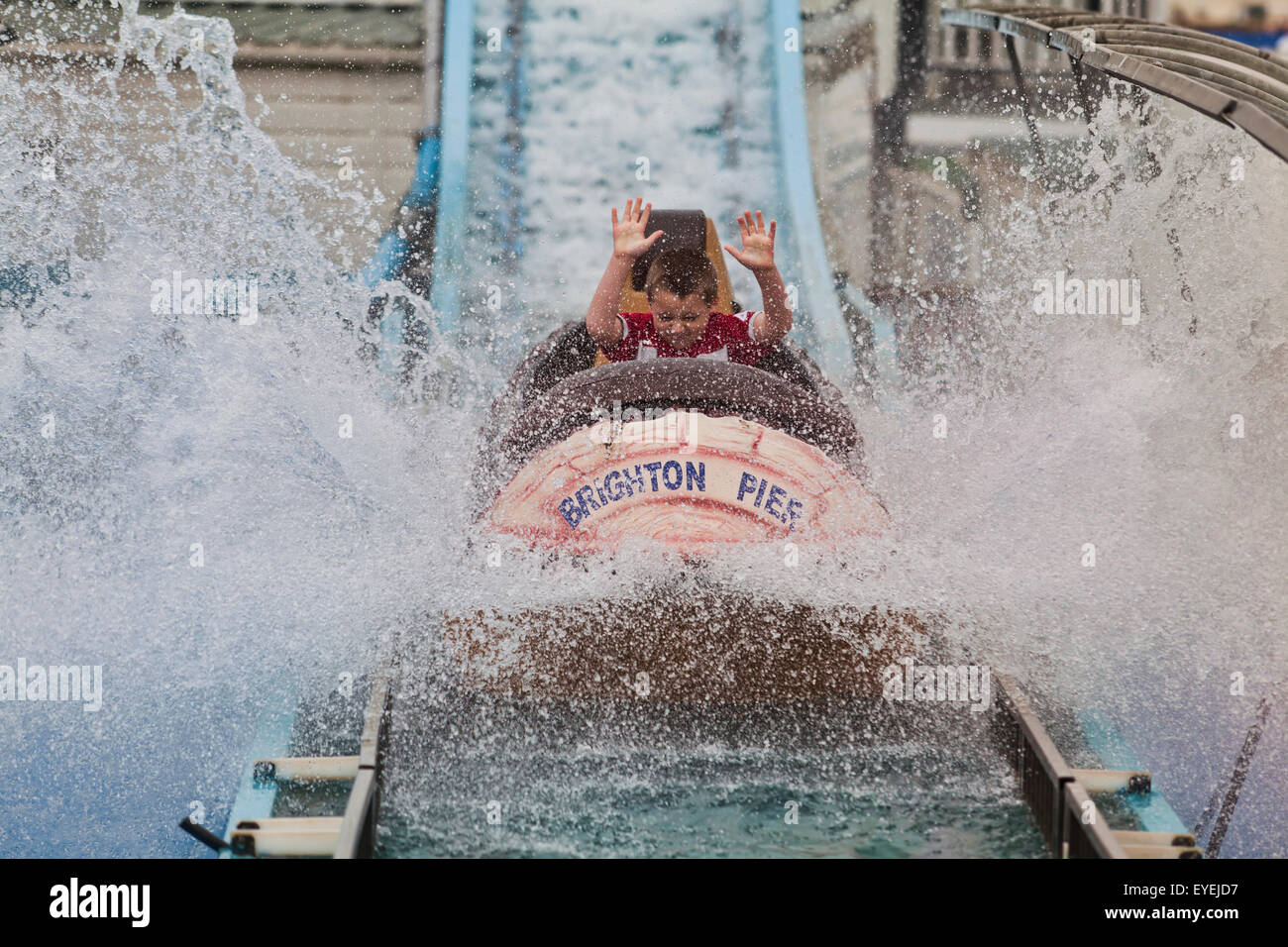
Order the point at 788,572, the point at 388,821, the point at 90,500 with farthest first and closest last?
the point at 90,500, the point at 788,572, the point at 388,821

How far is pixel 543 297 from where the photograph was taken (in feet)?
18.0

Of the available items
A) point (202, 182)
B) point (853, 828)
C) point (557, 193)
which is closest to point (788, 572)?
point (853, 828)

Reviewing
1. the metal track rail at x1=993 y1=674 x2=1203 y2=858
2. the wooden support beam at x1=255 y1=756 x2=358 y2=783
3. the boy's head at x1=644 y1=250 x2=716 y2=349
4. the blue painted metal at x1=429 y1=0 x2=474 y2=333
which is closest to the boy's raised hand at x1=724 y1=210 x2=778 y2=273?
the boy's head at x1=644 y1=250 x2=716 y2=349

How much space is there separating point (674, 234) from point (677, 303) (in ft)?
2.00

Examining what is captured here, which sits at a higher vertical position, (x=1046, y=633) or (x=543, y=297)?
(x=543, y=297)

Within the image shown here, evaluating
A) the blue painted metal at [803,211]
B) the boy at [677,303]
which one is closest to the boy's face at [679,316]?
the boy at [677,303]

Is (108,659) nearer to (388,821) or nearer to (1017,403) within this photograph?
(388,821)

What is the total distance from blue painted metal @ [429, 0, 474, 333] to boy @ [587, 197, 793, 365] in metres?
2.27

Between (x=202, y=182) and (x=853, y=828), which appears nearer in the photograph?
(x=853, y=828)

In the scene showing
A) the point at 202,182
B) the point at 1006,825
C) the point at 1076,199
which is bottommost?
the point at 1006,825

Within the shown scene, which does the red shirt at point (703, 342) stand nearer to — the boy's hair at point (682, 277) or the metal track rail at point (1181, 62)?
the boy's hair at point (682, 277)

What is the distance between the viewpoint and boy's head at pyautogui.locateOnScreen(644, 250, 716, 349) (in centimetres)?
281

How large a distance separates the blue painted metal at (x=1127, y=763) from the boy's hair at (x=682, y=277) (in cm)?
124

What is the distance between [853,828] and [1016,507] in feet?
3.33
